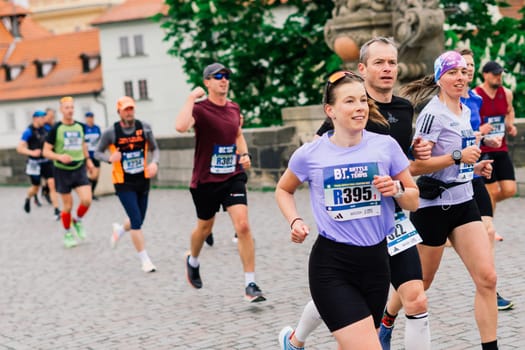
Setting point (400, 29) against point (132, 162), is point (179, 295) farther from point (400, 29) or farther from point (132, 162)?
point (400, 29)

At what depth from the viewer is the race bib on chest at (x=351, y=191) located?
4.49 m

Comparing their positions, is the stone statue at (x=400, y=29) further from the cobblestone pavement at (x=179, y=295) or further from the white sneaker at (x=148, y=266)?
the white sneaker at (x=148, y=266)

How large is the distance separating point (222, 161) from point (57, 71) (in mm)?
76515

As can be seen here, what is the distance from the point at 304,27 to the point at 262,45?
1094mm

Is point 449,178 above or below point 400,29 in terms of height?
below

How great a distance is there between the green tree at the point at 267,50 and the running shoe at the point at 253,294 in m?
15.1

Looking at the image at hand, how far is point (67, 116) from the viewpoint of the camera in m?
12.6

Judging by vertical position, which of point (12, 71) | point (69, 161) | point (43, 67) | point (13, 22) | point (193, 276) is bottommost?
point (193, 276)

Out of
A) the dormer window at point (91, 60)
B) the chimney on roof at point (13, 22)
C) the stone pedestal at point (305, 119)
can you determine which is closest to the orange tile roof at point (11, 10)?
the chimney on roof at point (13, 22)

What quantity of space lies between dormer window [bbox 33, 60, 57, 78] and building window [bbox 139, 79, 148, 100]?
1082 cm

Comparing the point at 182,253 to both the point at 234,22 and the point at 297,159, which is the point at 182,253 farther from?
the point at 234,22

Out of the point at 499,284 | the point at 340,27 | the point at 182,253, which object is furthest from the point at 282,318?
the point at 340,27

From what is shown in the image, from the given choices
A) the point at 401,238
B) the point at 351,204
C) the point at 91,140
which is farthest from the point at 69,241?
the point at 351,204

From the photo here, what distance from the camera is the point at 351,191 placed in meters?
4.49
